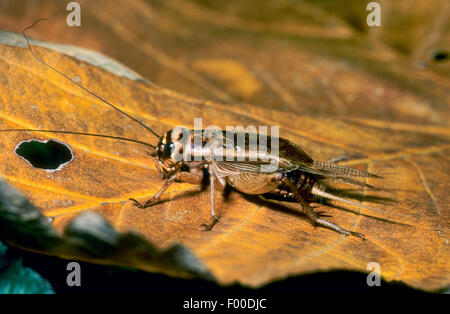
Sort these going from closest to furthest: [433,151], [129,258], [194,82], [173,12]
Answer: [129,258] → [433,151] → [194,82] → [173,12]

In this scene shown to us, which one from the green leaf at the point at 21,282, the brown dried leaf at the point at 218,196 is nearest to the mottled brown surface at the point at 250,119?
the brown dried leaf at the point at 218,196

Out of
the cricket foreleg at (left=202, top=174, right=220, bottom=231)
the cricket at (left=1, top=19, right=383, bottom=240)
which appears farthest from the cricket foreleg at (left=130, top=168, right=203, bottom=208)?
the cricket foreleg at (left=202, top=174, right=220, bottom=231)

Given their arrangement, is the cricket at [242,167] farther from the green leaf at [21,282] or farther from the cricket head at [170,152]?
the green leaf at [21,282]

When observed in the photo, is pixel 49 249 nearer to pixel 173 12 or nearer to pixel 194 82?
pixel 194 82

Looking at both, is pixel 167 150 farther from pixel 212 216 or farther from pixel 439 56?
pixel 439 56

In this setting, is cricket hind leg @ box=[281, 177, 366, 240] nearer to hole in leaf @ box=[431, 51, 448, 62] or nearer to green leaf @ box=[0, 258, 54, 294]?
green leaf @ box=[0, 258, 54, 294]

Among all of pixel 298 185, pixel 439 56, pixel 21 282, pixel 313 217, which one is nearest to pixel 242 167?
pixel 298 185

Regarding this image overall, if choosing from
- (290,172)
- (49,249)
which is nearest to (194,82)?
(290,172)

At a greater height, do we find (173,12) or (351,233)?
(173,12)
